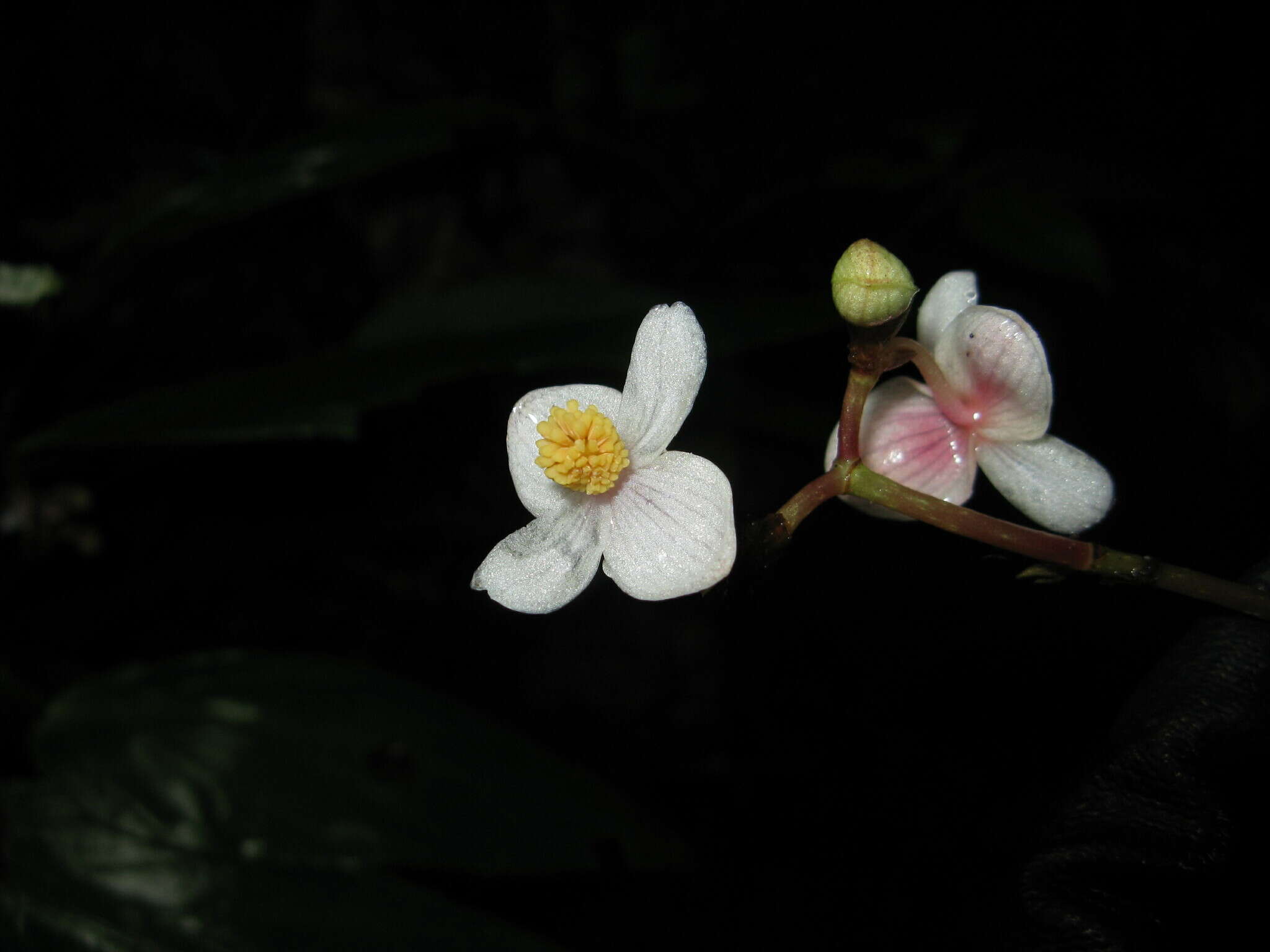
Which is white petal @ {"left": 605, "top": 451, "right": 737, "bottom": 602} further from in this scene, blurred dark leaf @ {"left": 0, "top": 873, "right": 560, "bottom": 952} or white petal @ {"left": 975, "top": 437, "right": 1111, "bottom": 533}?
blurred dark leaf @ {"left": 0, "top": 873, "right": 560, "bottom": 952}

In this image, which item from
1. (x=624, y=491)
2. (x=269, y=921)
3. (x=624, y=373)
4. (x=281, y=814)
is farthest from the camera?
(x=624, y=373)

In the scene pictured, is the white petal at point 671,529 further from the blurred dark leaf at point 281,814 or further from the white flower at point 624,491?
the blurred dark leaf at point 281,814

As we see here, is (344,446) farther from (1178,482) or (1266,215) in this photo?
(1266,215)

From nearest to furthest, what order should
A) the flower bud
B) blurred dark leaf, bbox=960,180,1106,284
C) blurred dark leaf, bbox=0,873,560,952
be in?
the flower bud, blurred dark leaf, bbox=0,873,560,952, blurred dark leaf, bbox=960,180,1106,284

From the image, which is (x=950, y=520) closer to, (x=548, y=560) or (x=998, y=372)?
(x=998, y=372)

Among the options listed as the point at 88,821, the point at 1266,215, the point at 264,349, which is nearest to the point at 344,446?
the point at 264,349

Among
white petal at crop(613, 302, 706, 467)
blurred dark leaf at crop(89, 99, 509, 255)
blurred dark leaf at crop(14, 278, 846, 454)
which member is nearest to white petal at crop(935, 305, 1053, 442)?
white petal at crop(613, 302, 706, 467)

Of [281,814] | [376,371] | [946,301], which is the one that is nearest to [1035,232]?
[946,301]
